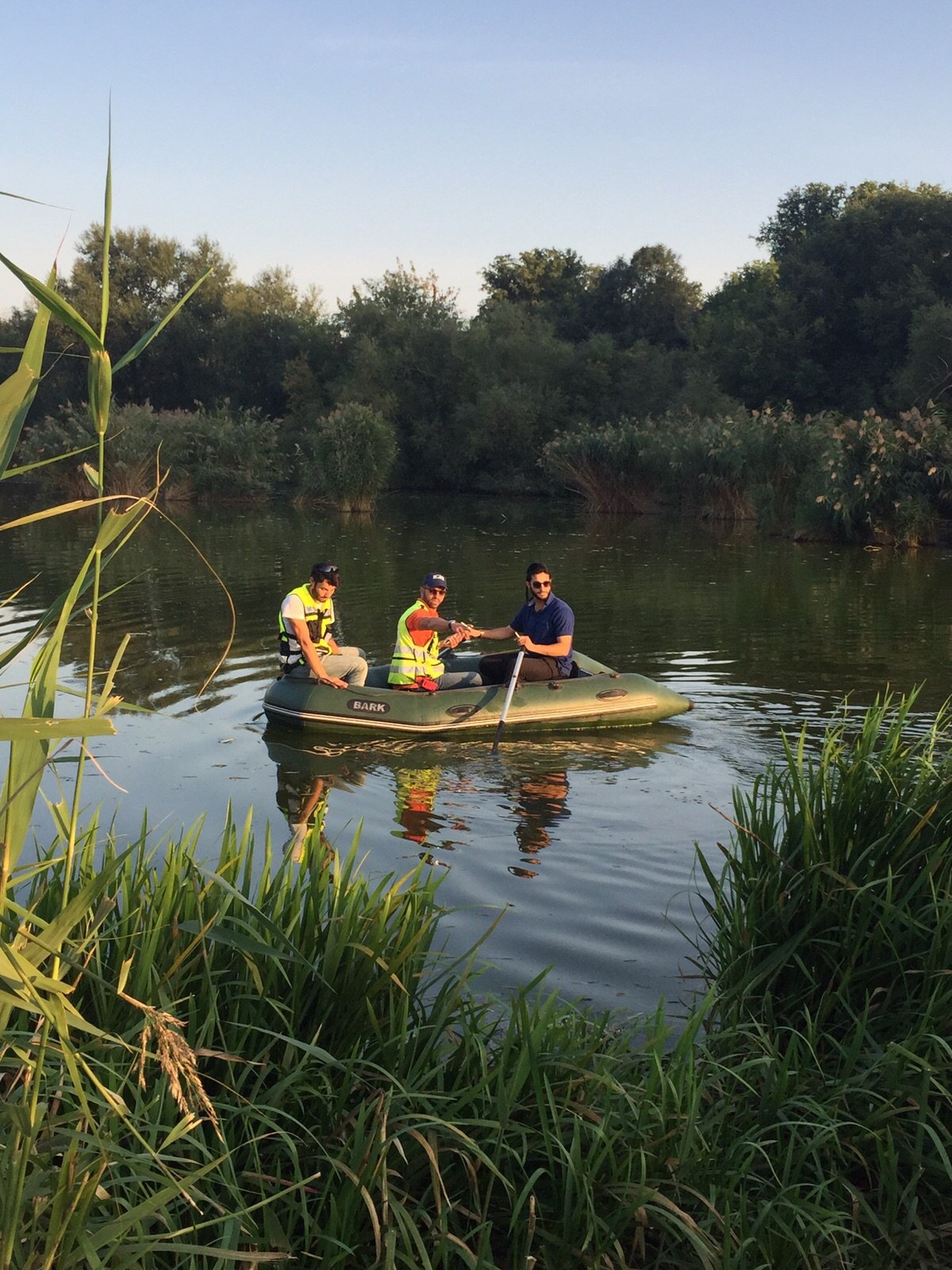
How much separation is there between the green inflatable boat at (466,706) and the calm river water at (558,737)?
13cm

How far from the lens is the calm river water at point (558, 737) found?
5902 mm

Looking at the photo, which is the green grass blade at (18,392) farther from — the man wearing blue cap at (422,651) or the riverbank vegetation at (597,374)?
the riverbank vegetation at (597,374)

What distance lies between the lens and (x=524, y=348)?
4072cm

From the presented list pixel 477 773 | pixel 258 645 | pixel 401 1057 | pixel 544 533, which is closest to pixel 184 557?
pixel 544 533

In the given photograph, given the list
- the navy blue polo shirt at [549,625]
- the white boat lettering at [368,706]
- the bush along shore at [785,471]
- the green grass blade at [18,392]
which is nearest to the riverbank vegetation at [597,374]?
the bush along shore at [785,471]

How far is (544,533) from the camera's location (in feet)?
87.0

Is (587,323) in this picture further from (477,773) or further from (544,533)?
(477,773)

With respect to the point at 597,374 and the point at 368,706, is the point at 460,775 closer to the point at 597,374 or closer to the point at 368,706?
the point at 368,706

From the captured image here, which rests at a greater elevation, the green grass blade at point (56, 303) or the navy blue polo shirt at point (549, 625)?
the green grass blade at point (56, 303)

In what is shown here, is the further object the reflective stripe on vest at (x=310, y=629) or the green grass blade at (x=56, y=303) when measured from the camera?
the reflective stripe on vest at (x=310, y=629)

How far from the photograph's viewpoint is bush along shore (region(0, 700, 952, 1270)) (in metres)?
2.21

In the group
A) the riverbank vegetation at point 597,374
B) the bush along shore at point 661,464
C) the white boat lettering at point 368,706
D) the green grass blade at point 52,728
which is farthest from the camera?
the riverbank vegetation at point 597,374

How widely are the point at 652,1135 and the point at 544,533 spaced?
23971mm

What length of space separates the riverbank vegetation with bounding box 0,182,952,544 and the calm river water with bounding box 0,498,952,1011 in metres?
2.85
